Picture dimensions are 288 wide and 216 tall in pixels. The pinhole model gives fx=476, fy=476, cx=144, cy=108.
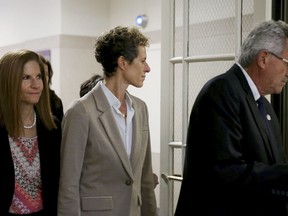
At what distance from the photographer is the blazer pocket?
198 cm

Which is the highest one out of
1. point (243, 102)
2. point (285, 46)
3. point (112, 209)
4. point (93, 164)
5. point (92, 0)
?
point (92, 0)

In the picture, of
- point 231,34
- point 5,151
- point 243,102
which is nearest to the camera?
point 243,102

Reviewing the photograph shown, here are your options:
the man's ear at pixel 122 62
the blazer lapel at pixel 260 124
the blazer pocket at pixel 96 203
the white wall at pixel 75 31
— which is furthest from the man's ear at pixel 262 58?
the white wall at pixel 75 31

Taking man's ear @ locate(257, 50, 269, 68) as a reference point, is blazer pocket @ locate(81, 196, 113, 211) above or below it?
below

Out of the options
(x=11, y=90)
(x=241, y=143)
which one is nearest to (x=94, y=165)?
(x=11, y=90)

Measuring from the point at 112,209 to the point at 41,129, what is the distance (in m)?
0.47

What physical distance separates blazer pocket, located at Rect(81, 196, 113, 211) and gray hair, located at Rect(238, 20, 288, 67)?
816mm

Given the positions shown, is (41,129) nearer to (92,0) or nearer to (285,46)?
(285,46)

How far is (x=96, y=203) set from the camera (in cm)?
Answer: 199

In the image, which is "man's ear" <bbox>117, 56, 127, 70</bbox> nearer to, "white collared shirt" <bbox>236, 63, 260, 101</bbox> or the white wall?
"white collared shirt" <bbox>236, 63, 260, 101</bbox>

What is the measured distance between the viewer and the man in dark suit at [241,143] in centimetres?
154

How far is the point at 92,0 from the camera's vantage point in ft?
17.6

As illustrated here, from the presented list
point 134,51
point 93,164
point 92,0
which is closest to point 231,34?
point 134,51

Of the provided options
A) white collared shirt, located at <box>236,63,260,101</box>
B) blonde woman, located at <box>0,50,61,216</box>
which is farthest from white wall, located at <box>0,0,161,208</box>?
white collared shirt, located at <box>236,63,260,101</box>
